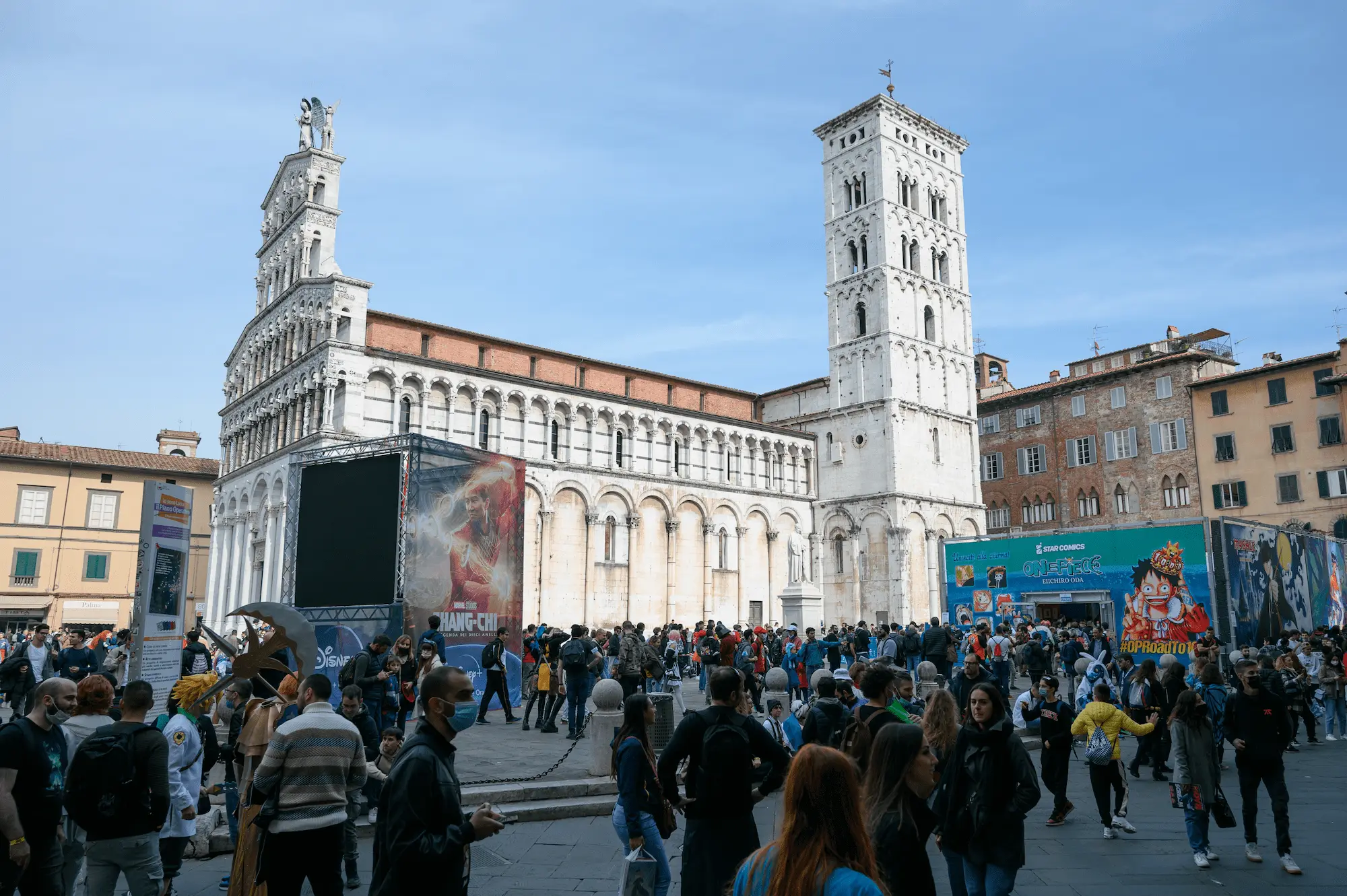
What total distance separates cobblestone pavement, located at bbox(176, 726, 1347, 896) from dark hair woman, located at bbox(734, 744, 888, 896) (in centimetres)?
486

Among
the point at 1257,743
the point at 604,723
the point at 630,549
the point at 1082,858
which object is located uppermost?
the point at 630,549

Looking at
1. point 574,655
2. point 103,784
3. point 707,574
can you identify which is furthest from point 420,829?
point 707,574

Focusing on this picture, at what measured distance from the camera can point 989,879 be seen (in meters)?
4.87

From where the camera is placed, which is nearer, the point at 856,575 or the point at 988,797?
the point at 988,797

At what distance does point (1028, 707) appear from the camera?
8.79 metres

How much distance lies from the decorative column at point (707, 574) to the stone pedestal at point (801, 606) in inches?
540

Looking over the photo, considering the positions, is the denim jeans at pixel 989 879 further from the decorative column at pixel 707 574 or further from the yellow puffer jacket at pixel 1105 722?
the decorative column at pixel 707 574

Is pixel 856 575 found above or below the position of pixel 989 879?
above

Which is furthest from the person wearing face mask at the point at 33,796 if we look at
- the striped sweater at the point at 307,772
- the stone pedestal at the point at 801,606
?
the stone pedestal at the point at 801,606

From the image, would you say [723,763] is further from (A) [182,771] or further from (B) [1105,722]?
(B) [1105,722]

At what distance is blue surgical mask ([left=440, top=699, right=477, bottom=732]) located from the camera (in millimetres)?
3660

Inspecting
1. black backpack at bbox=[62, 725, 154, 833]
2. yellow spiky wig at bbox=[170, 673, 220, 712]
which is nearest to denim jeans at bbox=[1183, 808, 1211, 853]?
black backpack at bbox=[62, 725, 154, 833]

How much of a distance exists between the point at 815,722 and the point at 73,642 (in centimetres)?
1359

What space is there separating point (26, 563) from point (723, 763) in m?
45.5
